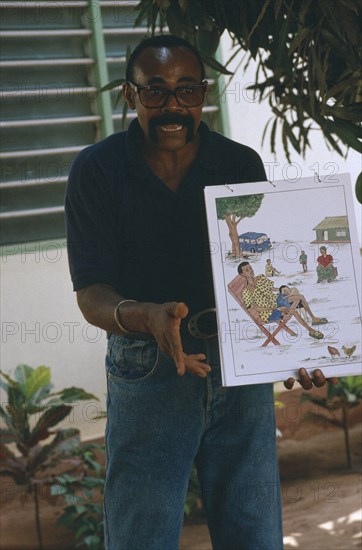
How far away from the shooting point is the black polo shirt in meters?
2.00

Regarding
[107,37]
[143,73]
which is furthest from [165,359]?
[107,37]

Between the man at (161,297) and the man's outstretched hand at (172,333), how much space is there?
121 millimetres

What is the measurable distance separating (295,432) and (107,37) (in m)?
2.19

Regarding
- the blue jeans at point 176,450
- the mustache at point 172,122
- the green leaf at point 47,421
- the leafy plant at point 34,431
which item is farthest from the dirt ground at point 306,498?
the mustache at point 172,122

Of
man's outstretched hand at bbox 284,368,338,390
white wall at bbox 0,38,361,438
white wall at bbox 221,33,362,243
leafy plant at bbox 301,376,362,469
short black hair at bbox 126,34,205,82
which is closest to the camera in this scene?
man's outstretched hand at bbox 284,368,338,390

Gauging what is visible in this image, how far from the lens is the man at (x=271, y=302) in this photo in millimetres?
1963

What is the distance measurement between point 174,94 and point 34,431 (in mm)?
2044

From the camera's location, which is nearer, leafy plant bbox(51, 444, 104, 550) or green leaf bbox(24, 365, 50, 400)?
leafy plant bbox(51, 444, 104, 550)

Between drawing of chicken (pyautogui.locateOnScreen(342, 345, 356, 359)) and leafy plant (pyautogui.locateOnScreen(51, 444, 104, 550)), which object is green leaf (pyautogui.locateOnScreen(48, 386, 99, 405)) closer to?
leafy plant (pyautogui.locateOnScreen(51, 444, 104, 550))

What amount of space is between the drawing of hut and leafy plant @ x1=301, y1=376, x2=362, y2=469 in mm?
2312

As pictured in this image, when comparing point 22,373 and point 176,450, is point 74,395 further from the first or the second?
point 176,450


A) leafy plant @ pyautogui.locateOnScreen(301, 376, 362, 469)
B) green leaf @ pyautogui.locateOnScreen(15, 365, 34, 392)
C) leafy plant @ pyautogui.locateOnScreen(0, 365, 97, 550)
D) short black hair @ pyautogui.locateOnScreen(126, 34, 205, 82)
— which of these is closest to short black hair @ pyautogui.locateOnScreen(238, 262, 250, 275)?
short black hair @ pyautogui.locateOnScreen(126, 34, 205, 82)

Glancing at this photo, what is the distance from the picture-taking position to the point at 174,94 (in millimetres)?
1976

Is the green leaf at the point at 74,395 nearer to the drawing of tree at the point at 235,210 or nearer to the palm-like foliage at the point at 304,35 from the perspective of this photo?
the palm-like foliage at the point at 304,35
